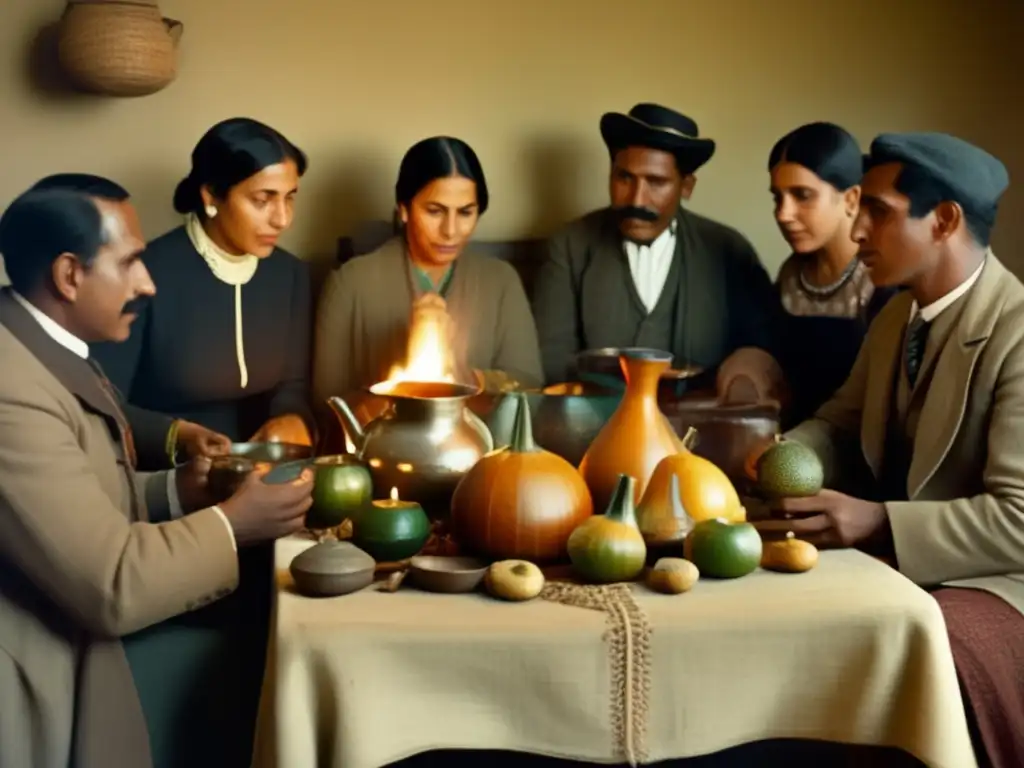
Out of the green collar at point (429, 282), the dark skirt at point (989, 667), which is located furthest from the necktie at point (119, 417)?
the dark skirt at point (989, 667)

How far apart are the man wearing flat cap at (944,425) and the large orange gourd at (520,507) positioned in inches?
13.3

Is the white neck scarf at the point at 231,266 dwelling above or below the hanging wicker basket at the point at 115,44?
below

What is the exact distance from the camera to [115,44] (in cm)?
282

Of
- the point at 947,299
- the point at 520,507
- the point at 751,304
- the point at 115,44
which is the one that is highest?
the point at 115,44

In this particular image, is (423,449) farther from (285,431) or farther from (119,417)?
(285,431)

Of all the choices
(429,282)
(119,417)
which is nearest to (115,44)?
(429,282)

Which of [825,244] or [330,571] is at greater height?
[825,244]

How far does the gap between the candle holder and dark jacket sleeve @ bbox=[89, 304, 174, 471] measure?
0.92 meters

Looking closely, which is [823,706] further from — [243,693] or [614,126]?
[614,126]

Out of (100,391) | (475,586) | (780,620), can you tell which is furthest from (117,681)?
(780,620)

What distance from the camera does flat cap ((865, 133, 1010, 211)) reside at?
194 centimetres

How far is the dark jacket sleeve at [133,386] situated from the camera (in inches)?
91.4

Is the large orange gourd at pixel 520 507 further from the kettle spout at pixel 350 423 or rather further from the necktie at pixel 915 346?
the necktie at pixel 915 346

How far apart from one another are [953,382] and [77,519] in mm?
1377
